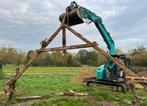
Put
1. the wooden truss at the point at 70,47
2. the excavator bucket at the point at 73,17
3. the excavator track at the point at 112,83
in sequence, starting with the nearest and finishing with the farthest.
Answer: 1. the wooden truss at the point at 70,47
2. the excavator bucket at the point at 73,17
3. the excavator track at the point at 112,83

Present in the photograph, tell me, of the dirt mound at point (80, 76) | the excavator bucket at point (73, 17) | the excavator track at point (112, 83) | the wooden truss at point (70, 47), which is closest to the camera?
the wooden truss at point (70, 47)

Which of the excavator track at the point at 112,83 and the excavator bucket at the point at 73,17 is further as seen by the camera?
the excavator track at the point at 112,83

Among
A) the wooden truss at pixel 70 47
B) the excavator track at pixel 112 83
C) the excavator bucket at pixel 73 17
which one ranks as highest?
the excavator bucket at pixel 73 17

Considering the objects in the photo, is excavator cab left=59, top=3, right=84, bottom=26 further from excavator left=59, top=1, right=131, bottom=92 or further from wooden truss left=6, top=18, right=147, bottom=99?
excavator left=59, top=1, right=131, bottom=92

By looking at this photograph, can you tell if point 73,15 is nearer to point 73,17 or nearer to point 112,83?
point 73,17

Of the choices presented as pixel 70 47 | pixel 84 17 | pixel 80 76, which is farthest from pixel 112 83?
pixel 70 47

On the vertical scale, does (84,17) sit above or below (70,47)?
above

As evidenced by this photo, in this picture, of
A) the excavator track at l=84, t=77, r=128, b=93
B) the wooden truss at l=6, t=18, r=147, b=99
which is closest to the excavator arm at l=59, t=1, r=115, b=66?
the wooden truss at l=6, t=18, r=147, b=99

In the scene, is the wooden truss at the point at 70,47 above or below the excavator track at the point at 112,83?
above

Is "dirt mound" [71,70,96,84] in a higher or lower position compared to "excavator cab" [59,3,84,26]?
lower

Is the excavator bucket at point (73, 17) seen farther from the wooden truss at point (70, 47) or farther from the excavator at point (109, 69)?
the excavator at point (109, 69)

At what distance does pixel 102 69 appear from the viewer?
1769 centimetres

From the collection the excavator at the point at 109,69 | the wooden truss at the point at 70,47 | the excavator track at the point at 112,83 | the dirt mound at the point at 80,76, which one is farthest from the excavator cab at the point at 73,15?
the dirt mound at the point at 80,76

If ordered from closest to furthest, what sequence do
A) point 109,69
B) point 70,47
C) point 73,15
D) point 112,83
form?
point 70,47
point 73,15
point 112,83
point 109,69
